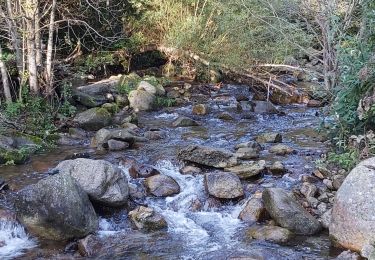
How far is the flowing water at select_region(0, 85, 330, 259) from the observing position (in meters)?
5.16

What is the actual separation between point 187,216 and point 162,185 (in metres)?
0.73

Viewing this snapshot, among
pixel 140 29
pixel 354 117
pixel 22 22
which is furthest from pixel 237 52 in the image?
pixel 354 117

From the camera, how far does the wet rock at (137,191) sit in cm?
643

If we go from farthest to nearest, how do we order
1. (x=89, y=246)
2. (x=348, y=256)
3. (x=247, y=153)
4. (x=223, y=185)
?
(x=247, y=153)
(x=223, y=185)
(x=89, y=246)
(x=348, y=256)

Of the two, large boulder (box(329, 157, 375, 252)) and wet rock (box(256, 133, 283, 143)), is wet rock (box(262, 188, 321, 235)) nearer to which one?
large boulder (box(329, 157, 375, 252))

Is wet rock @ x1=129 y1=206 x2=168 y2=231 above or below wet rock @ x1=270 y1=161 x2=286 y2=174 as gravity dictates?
below

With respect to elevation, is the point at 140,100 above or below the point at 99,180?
below

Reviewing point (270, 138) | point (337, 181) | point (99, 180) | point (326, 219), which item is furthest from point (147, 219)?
point (270, 138)

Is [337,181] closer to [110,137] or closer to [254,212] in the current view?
[254,212]

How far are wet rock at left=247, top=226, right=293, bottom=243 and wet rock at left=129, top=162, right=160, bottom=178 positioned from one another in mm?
2115

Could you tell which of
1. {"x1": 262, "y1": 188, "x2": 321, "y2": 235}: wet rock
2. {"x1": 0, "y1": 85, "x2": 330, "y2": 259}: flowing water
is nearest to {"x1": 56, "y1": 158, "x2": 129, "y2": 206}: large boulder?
{"x1": 0, "y1": 85, "x2": 330, "y2": 259}: flowing water

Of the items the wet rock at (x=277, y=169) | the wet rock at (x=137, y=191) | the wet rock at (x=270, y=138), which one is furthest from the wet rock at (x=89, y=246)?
the wet rock at (x=270, y=138)

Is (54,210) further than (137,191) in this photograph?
No

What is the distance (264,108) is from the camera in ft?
37.0
